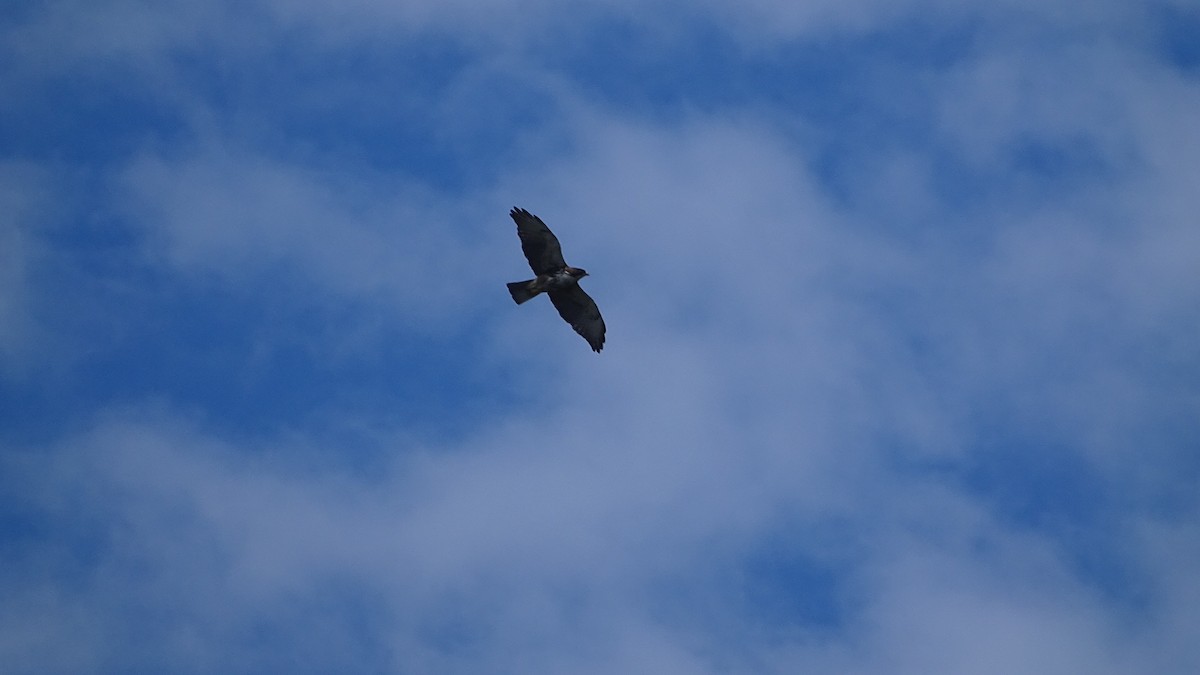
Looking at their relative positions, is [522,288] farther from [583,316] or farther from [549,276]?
[583,316]

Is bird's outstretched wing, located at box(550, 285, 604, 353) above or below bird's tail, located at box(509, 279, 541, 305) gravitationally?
above

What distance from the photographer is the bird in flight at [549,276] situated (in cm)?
5816

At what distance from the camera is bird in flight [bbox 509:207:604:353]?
58156 mm

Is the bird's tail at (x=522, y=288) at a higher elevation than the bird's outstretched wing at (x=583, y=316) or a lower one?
lower

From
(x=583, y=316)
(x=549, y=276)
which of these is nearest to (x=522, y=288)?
(x=549, y=276)

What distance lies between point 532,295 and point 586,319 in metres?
1.58

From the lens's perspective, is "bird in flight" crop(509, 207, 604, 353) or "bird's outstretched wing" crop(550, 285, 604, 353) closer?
"bird in flight" crop(509, 207, 604, 353)

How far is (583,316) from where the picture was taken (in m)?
59.7

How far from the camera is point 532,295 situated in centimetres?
5878

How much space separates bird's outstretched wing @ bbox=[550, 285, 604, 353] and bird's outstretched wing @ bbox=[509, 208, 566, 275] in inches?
43.8

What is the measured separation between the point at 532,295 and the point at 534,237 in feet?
4.56

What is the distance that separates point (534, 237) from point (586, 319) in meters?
2.58

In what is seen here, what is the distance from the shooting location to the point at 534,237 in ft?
191

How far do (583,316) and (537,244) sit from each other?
2.34 metres
